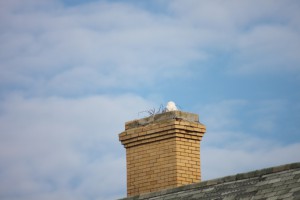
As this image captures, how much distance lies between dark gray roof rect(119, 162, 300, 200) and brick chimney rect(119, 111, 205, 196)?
215 cm

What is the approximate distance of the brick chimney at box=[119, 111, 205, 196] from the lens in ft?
68.3

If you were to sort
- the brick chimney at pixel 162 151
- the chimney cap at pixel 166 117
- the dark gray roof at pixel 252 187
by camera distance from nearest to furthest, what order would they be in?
the dark gray roof at pixel 252 187
the brick chimney at pixel 162 151
the chimney cap at pixel 166 117

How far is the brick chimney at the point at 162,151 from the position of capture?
20812mm

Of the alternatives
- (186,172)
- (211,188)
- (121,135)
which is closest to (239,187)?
(211,188)

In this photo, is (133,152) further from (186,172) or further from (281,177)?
(281,177)

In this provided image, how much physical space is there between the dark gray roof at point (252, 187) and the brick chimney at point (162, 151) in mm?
2149

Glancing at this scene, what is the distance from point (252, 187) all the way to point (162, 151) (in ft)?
15.4

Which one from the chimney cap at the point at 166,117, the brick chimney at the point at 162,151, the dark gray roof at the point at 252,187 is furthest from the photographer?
the chimney cap at the point at 166,117

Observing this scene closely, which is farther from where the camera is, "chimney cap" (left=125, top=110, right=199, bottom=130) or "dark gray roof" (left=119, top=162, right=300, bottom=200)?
"chimney cap" (left=125, top=110, right=199, bottom=130)

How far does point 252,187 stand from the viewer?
16641 mm

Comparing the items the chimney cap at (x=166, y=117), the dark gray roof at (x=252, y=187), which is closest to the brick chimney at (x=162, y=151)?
the chimney cap at (x=166, y=117)

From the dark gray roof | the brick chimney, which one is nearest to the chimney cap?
the brick chimney

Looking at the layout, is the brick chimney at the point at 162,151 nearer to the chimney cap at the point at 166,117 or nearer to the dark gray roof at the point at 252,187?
the chimney cap at the point at 166,117

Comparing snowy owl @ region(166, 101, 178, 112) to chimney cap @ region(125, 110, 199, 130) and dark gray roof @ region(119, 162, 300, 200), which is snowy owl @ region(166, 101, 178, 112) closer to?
chimney cap @ region(125, 110, 199, 130)
